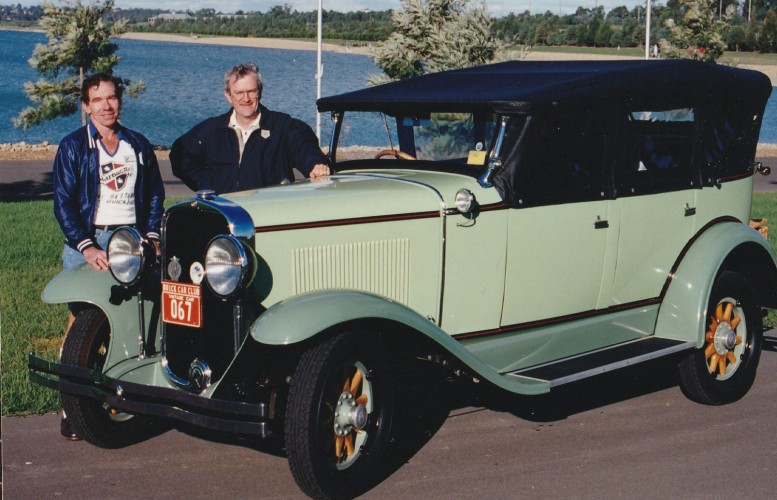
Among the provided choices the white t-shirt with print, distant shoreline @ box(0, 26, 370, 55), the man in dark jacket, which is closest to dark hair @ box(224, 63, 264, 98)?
the man in dark jacket

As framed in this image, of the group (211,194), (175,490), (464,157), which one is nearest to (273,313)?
(211,194)

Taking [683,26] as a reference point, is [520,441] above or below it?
below

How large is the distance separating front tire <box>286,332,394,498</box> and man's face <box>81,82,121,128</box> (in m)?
1.98

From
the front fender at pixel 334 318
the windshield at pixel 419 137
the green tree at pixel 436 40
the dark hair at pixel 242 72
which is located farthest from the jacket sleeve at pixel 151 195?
the green tree at pixel 436 40

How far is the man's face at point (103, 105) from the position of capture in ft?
18.1

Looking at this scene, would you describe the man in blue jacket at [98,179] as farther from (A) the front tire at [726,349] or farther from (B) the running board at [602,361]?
(A) the front tire at [726,349]

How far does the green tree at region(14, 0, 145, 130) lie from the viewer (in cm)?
2462

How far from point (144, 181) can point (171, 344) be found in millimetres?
1192

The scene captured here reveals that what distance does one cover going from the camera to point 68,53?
24.6 meters

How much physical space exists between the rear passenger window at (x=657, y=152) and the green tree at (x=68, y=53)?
67.2ft

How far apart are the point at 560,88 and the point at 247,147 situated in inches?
77.3

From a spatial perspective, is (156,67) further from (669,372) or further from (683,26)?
(669,372)

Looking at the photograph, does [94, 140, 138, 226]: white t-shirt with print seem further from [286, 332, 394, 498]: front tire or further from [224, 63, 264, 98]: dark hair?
[286, 332, 394, 498]: front tire

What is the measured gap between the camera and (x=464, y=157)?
5602 mm
